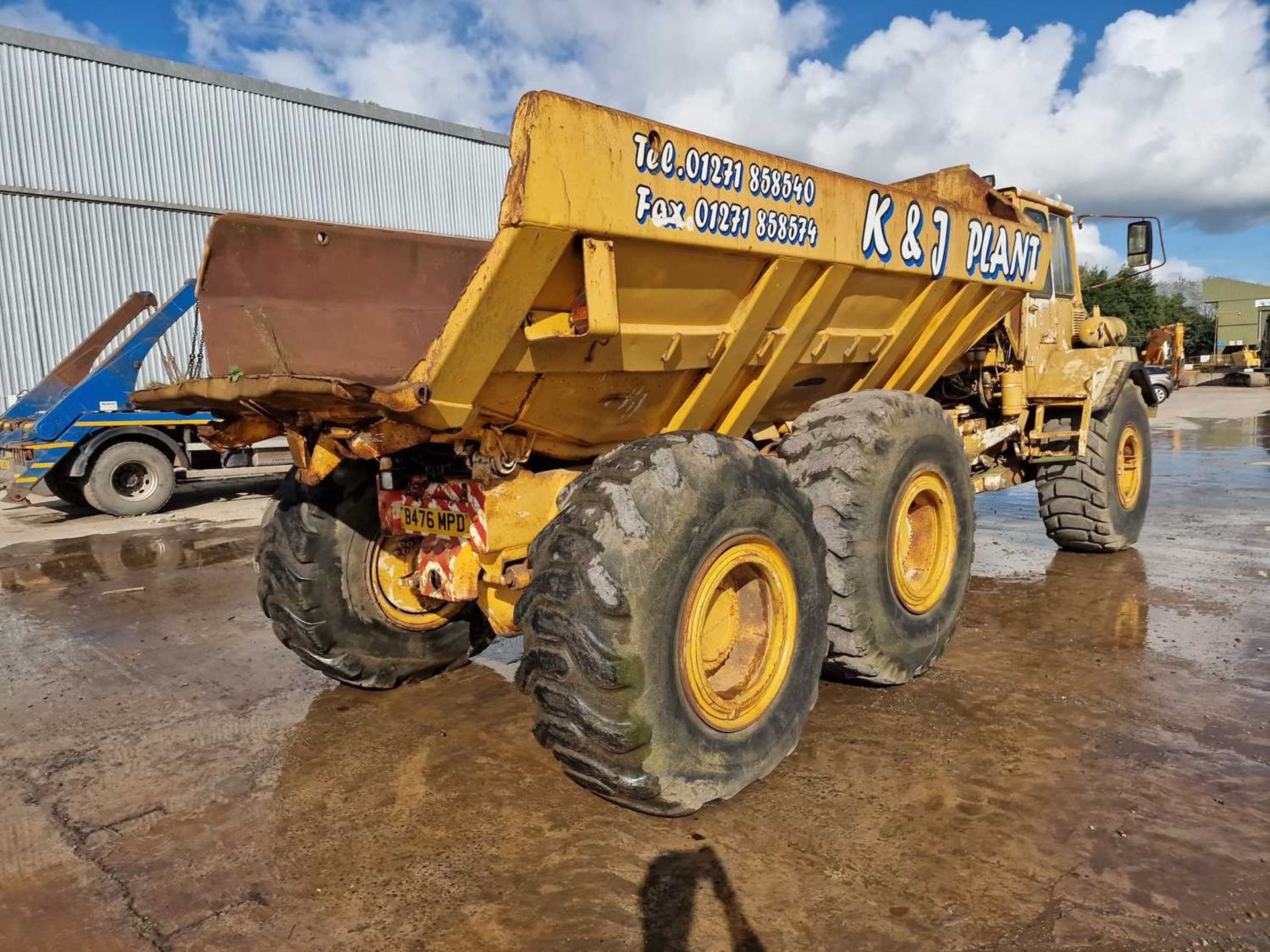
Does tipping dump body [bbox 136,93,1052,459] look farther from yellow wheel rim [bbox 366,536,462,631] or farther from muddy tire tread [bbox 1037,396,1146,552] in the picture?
muddy tire tread [bbox 1037,396,1146,552]

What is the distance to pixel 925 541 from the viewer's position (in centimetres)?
443

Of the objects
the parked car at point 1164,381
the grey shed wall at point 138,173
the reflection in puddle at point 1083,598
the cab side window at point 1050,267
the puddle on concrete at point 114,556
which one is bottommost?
the reflection in puddle at point 1083,598

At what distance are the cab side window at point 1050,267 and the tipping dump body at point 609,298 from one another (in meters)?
1.36

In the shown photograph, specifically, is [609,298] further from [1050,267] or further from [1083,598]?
[1050,267]

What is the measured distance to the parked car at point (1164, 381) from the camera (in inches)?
1075

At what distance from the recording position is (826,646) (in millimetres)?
3584

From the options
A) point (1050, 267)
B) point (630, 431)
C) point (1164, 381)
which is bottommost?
A: point (1164, 381)

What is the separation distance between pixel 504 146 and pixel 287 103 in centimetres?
571

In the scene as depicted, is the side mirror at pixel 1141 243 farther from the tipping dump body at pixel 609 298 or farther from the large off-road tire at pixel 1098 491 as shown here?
the tipping dump body at pixel 609 298

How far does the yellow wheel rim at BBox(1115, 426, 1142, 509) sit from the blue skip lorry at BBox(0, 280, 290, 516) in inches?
380

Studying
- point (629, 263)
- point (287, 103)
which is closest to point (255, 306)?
point (629, 263)

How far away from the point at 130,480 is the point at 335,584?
8.99 meters

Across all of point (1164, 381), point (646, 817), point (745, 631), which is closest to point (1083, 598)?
point (745, 631)

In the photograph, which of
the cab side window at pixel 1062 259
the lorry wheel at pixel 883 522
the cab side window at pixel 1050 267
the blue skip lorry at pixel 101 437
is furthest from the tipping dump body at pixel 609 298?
the blue skip lorry at pixel 101 437
